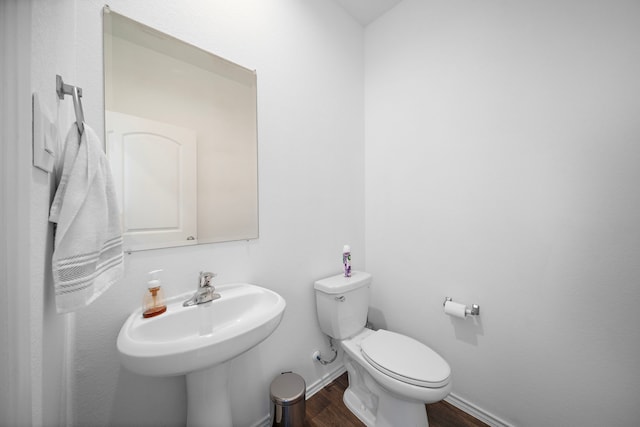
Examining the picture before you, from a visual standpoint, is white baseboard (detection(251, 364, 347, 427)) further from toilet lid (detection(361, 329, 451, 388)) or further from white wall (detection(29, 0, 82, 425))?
white wall (detection(29, 0, 82, 425))

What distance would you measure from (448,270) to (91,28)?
187cm

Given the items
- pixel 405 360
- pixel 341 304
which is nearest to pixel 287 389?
pixel 341 304

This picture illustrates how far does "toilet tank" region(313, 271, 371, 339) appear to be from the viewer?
4.29 ft

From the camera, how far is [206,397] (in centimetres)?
84

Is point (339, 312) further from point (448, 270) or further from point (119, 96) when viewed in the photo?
point (119, 96)

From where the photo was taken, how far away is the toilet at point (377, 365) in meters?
0.98

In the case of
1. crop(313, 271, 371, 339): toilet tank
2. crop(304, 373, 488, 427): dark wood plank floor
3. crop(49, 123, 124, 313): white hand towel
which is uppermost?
crop(49, 123, 124, 313): white hand towel

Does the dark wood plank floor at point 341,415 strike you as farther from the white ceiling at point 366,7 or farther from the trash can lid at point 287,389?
the white ceiling at point 366,7

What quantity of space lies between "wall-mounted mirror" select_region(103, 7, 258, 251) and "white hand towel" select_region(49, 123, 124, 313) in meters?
0.25

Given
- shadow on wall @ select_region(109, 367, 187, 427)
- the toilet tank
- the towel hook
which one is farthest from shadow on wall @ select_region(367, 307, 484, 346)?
the towel hook

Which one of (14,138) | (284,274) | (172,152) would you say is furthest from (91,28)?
(284,274)

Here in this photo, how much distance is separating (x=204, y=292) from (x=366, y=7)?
1.99 metres

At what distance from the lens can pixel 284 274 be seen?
49.6 inches

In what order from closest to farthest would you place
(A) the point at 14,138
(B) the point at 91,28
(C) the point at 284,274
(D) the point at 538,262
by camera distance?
(A) the point at 14,138, (B) the point at 91,28, (D) the point at 538,262, (C) the point at 284,274
